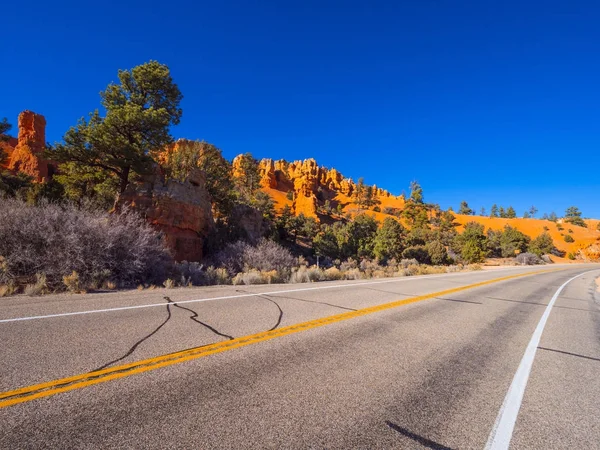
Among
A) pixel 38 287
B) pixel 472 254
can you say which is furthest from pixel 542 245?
pixel 38 287

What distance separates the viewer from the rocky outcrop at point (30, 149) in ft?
126

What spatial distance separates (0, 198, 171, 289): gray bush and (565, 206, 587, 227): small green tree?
473 ft

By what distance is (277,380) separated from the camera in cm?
317

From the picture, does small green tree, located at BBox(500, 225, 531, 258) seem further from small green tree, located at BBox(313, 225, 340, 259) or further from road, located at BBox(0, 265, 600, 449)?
road, located at BBox(0, 265, 600, 449)

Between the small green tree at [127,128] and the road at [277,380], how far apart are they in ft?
46.1

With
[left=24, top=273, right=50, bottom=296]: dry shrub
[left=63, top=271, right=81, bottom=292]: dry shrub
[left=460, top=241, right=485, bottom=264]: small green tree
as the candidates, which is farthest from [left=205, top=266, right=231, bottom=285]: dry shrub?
[left=460, top=241, right=485, bottom=264]: small green tree

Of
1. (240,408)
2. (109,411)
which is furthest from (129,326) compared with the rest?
(240,408)

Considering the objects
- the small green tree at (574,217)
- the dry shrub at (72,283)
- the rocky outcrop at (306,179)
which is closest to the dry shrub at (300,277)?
the dry shrub at (72,283)

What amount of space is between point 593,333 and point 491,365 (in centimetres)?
445

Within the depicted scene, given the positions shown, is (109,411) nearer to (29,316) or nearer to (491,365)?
(29,316)

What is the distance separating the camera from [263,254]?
16.8 metres

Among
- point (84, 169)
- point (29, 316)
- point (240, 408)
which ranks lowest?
point (240, 408)

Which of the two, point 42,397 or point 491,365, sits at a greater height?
point 42,397

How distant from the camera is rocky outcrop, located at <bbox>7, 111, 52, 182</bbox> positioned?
38.3 metres
